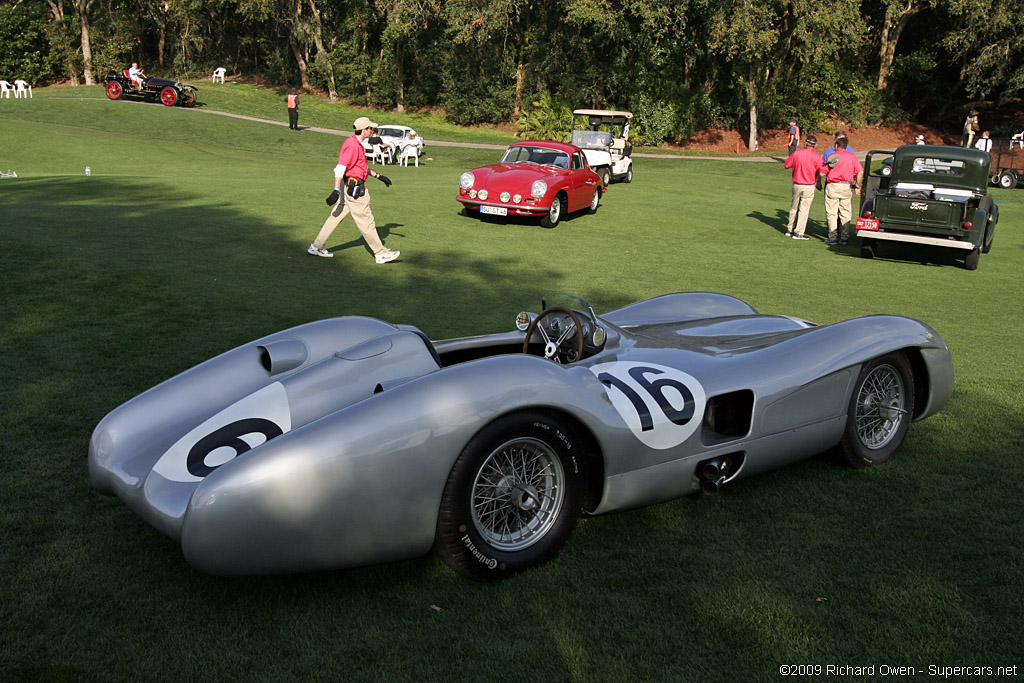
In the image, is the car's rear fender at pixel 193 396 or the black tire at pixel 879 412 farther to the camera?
the black tire at pixel 879 412

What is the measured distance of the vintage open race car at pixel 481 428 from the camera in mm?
2988

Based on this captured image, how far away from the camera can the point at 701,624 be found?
3.06 m

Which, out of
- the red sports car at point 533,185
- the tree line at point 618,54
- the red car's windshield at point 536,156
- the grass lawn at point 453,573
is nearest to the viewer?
the grass lawn at point 453,573

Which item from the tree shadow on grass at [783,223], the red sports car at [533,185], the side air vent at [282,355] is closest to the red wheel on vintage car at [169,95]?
the red sports car at [533,185]

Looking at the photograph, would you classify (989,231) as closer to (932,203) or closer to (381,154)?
(932,203)

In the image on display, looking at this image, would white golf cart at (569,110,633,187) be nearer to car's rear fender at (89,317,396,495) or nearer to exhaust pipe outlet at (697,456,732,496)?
car's rear fender at (89,317,396,495)

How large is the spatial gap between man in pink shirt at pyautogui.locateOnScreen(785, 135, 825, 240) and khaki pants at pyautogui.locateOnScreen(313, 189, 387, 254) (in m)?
7.88

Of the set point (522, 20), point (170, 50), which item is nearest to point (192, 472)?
point (522, 20)

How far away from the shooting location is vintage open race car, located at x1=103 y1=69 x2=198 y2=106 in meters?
36.0

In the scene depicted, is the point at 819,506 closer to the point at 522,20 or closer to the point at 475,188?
the point at 475,188

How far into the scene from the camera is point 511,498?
11.1 feet

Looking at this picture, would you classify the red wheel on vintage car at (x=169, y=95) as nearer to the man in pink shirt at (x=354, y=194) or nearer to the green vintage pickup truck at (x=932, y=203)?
the man in pink shirt at (x=354, y=194)

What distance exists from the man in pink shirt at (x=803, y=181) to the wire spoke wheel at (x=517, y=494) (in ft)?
40.7

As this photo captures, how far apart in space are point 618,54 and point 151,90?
71.3 feet
